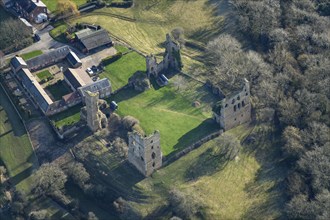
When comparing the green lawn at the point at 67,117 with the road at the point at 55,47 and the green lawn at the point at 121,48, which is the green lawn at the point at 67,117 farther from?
the green lawn at the point at 121,48

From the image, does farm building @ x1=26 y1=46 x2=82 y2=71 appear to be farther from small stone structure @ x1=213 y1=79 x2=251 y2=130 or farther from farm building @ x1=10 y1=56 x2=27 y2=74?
small stone structure @ x1=213 y1=79 x2=251 y2=130

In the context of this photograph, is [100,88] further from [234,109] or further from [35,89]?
[234,109]

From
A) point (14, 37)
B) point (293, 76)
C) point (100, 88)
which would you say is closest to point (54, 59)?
point (14, 37)

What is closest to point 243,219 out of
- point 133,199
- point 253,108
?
point 133,199

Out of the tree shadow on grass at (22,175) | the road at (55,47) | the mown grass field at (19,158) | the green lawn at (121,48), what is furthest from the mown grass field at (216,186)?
the road at (55,47)

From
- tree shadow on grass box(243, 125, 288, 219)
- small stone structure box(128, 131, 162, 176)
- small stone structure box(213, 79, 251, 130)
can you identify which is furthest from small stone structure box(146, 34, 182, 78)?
tree shadow on grass box(243, 125, 288, 219)
